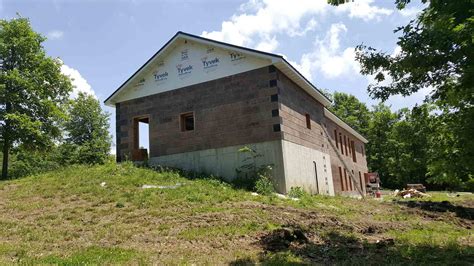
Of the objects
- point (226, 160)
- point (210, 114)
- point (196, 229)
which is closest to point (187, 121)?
point (210, 114)

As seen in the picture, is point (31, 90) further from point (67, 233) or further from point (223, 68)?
point (67, 233)

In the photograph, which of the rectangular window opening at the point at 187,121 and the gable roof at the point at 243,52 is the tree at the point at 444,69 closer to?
the gable roof at the point at 243,52

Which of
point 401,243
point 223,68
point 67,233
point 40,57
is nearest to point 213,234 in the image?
point 67,233

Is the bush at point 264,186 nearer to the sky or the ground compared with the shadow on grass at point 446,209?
nearer to the sky

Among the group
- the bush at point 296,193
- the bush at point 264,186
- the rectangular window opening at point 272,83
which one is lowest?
the bush at point 296,193

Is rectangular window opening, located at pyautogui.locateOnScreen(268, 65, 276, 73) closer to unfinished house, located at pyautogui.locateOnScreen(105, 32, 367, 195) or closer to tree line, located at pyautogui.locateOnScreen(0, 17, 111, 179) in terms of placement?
unfinished house, located at pyautogui.locateOnScreen(105, 32, 367, 195)

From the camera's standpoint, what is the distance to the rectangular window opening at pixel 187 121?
2079 centimetres

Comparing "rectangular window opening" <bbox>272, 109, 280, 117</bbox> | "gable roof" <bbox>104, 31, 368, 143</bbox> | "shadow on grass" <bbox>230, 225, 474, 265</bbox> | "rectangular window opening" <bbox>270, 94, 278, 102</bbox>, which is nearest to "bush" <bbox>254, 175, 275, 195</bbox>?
"rectangular window opening" <bbox>272, 109, 280, 117</bbox>

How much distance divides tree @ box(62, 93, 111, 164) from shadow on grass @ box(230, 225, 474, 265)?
40694mm

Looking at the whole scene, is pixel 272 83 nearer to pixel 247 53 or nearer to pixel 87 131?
pixel 247 53

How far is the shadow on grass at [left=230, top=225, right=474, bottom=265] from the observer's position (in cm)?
705

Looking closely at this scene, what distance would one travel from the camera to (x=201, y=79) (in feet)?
67.2

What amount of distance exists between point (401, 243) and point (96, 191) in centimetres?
1080

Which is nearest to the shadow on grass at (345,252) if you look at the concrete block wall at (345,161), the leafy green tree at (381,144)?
the concrete block wall at (345,161)
